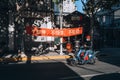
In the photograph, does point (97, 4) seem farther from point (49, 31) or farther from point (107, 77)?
point (107, 77)

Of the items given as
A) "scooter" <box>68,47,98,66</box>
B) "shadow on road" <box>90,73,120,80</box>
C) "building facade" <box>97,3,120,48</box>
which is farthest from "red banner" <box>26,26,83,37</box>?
"building facade" <box>97,3,120,48</box>

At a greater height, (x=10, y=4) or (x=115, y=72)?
(x=10, y=4)

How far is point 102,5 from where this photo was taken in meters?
25.1

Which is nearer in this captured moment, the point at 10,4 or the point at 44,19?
the point at 10,4

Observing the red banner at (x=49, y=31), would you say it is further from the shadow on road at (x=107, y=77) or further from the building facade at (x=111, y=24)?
the building facade at (x=111, y=24)

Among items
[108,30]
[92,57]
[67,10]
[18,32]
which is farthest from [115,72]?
[108,30]

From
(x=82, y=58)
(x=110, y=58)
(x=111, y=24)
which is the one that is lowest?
(x=110, y=58)

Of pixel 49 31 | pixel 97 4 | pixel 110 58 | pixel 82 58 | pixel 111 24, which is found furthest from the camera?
pixel 111 24

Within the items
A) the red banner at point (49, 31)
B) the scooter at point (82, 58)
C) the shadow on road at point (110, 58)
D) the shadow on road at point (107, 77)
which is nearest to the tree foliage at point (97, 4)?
the red banner at point (49, 31)

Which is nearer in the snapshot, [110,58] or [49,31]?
[110,58]

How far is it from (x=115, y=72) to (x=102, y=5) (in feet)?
39.4

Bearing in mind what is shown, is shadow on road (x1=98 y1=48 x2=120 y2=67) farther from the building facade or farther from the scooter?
the building facade

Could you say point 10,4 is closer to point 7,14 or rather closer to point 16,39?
point 7,14

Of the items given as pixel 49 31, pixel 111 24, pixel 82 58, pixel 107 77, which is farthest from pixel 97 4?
pixel 111 24
